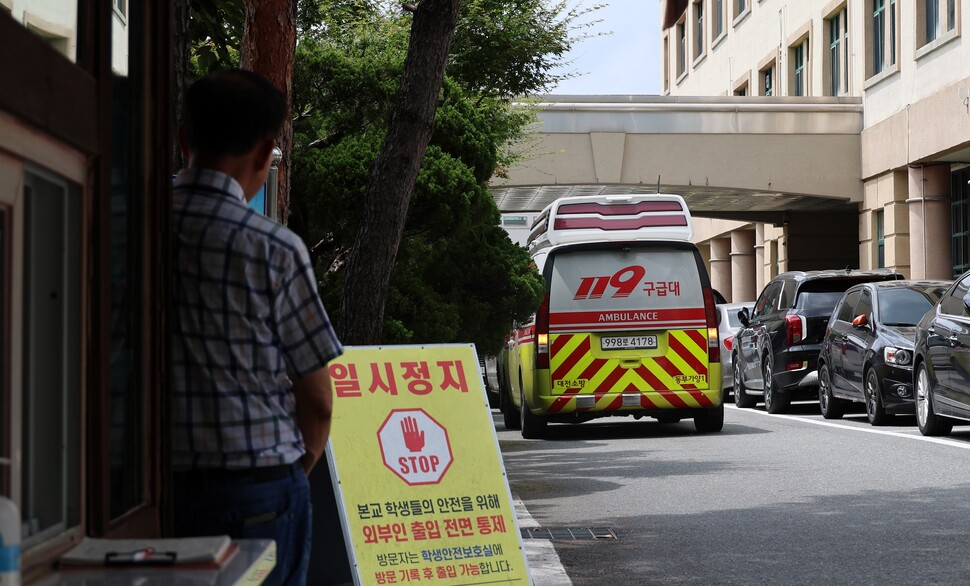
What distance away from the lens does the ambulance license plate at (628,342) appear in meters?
16.7

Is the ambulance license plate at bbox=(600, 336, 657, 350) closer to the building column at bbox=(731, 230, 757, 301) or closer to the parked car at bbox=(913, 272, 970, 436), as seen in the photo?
the parked car at bbox=(913, 272, 970, 436)

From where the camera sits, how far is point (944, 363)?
46.0 ft

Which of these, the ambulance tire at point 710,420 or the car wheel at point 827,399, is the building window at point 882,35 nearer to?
the car wheel at point 827,399

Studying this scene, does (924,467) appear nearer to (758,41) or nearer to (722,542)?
(722,542)

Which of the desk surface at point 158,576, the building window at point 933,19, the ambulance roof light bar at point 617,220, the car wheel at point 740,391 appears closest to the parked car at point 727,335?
the car wheel at point 740,391

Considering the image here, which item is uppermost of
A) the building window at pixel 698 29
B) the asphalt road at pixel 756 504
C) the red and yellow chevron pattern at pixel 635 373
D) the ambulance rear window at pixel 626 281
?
the building window at pixel 698 29

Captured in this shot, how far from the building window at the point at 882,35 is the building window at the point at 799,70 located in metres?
6.22

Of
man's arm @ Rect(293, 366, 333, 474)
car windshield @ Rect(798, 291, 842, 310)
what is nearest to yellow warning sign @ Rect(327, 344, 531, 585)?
man's arm @ Rect(293, 366, 333, 474)

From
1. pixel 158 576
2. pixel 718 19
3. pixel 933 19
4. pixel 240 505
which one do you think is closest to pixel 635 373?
pixel 240 505

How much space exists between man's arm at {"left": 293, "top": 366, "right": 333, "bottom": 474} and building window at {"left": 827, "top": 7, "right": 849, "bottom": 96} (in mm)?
32607

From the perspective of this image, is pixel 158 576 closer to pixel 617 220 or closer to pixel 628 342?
pixel 628 342

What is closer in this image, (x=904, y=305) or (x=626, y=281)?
(x=626, y=281)

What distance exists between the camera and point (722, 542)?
8.54 meters

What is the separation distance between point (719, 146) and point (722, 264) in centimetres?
1768
